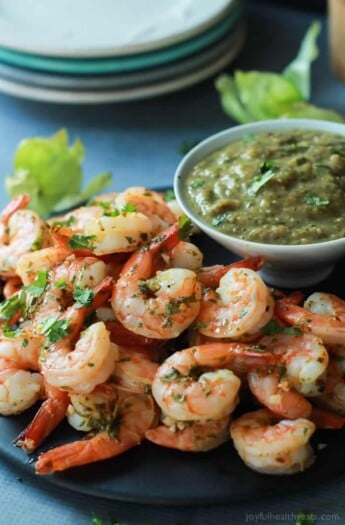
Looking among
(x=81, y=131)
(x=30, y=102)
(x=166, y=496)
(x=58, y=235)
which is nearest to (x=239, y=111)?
(x=81, y=131)

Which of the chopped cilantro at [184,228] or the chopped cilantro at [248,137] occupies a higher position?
the chopped cilantro at [184,228]

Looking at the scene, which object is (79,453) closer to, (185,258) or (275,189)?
(185,258)

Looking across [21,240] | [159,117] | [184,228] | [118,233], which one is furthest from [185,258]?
[159,117]

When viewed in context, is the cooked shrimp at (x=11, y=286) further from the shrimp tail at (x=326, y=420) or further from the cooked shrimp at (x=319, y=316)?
the shrimp tail at (x=326, y=420)

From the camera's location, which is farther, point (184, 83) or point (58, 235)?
point (184, 83)

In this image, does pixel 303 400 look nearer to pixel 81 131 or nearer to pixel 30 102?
pixel 81 131

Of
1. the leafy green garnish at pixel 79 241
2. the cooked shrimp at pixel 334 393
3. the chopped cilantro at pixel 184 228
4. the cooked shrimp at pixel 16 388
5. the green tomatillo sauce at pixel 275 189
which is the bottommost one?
the cooked shrimp at pixel 334 393

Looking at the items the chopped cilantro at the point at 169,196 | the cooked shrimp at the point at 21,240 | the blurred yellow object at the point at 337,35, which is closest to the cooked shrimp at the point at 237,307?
the cooked shrimp at the point at 21,240
